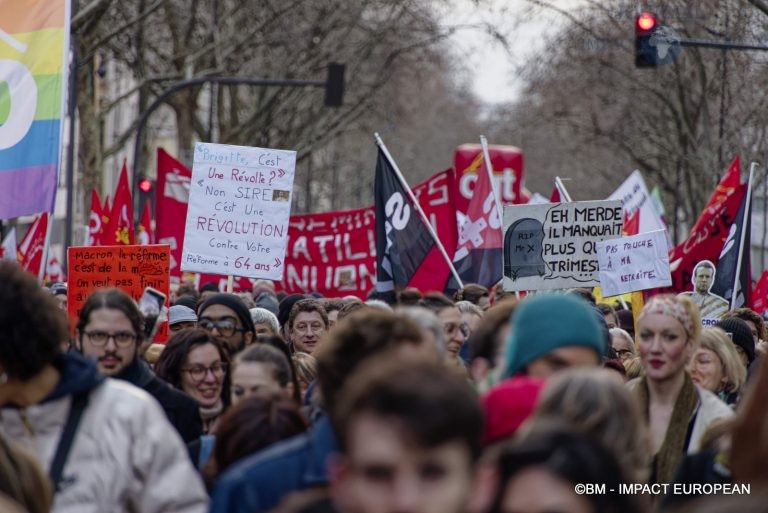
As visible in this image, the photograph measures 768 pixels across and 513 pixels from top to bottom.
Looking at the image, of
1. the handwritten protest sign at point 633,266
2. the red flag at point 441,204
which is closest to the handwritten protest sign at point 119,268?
the handwritten protest sign at point 633,266

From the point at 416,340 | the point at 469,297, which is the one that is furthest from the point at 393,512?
the point at 469,297

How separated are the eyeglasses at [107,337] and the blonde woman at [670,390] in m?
1.83

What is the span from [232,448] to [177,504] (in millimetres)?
305

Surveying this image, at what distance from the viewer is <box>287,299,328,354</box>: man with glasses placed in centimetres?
993

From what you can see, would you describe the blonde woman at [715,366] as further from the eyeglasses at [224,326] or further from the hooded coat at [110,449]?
the hooded coat at [110,449]

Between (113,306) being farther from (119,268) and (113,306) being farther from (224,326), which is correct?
(119,268)

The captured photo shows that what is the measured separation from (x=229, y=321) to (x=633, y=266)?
4676 millimetres

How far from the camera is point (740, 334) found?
9.50 meters

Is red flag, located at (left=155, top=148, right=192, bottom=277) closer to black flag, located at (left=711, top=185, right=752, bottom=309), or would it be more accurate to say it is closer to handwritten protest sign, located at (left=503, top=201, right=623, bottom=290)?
black flag, located at (left=711, top=185, right=752, bottom=309)

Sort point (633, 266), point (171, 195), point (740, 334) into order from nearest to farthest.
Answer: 1. point (740, 334)
2. point (633, 266)
3. point (171, 195)

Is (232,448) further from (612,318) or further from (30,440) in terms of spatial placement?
(612,318)

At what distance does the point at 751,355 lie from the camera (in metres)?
9.65

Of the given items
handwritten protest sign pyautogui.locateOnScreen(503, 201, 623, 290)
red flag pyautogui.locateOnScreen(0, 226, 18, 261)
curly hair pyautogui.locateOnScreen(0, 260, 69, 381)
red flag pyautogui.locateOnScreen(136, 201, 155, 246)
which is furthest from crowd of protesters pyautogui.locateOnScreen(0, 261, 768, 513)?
red flag pyautogui.locateOnScreen(136, 201, 155, 246)

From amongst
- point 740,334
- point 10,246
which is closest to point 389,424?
point 740,334
